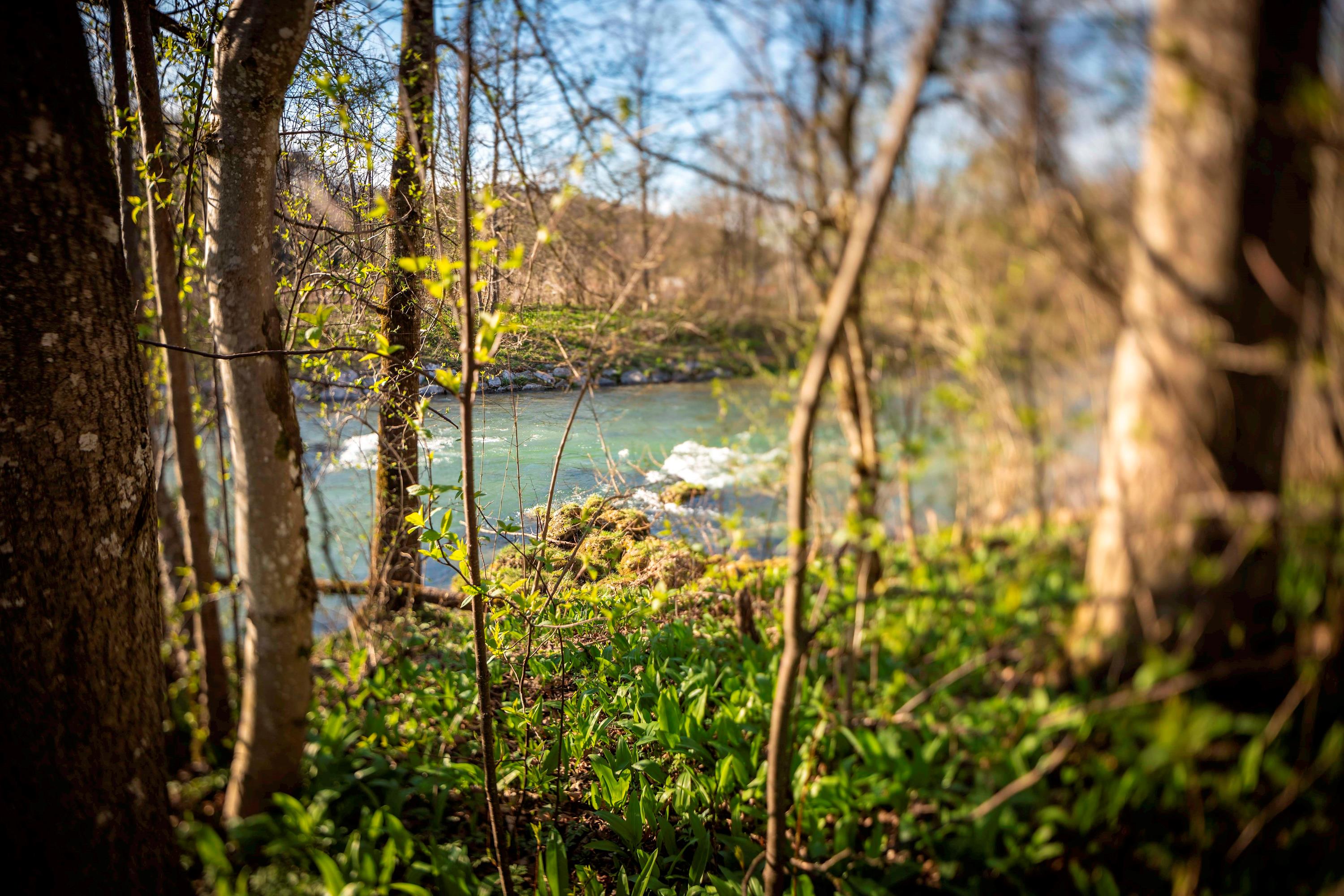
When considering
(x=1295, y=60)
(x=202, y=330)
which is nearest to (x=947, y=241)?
(x=1295, y=60)

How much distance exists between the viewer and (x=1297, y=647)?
0.90 metres

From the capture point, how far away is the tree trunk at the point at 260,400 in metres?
1.81

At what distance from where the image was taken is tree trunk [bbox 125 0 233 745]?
2.28m

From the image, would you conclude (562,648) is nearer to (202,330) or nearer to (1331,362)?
(1331,362)

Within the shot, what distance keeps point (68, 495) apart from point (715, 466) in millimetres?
1741

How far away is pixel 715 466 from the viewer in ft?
6.48

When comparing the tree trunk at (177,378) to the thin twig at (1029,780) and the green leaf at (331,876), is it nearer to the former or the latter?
the green leaf at (331,876)

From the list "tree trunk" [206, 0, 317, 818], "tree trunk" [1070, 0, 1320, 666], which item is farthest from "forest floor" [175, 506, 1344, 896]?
"tree trunk" [206, 0, 317, 818]

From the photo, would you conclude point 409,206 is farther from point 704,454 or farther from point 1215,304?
point 1215,304

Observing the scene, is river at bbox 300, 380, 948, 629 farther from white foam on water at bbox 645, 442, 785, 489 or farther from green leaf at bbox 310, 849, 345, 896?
green leaf at bbox 310, 849, 345, 896

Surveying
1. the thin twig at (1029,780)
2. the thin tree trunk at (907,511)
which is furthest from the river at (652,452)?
the thin twig at (1029,780)

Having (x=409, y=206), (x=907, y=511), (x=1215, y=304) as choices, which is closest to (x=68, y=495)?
(x=409, y=206)

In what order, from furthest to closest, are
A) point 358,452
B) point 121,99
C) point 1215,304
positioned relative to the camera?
point 358,452, point 121,99, point 1215,304

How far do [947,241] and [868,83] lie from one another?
0.36m
